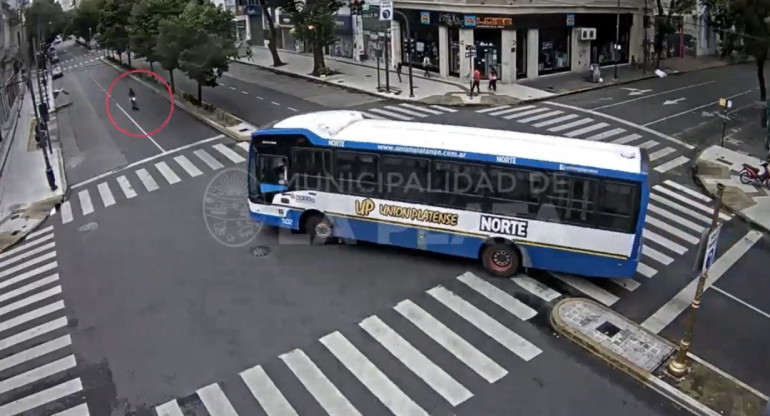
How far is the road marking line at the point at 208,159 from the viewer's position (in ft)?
91.3

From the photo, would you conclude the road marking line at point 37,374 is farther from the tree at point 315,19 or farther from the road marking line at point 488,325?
the tree at point 315,19

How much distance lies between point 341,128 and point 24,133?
31.2 metres

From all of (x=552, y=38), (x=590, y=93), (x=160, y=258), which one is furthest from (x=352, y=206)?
(x=552, y=38)

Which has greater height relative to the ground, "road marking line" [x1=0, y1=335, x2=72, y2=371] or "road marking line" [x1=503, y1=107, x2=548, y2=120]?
"road marking line" [x1=503, y1=107, x2=548, y2=120]

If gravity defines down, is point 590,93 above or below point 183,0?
below

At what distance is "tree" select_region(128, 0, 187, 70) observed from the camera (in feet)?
146

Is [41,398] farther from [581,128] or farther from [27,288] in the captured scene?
[581,128]

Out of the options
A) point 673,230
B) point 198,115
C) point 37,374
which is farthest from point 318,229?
point 198,115

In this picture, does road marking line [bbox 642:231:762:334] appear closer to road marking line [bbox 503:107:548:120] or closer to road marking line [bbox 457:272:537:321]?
road marking line [bbox 457:272:537:321]

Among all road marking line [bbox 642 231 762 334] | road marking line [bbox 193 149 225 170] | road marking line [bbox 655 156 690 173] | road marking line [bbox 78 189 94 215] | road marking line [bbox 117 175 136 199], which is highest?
road marking line [bbox 193 149 225 170]

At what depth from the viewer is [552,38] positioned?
4697 cm

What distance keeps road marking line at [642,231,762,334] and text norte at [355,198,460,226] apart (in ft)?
17.4

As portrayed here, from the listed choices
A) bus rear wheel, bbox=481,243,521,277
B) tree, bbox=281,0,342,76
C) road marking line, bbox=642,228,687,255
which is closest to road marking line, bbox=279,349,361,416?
bus rear wheel, bbox=481,243,521,277

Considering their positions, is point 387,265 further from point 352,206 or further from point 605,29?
point 605,29
